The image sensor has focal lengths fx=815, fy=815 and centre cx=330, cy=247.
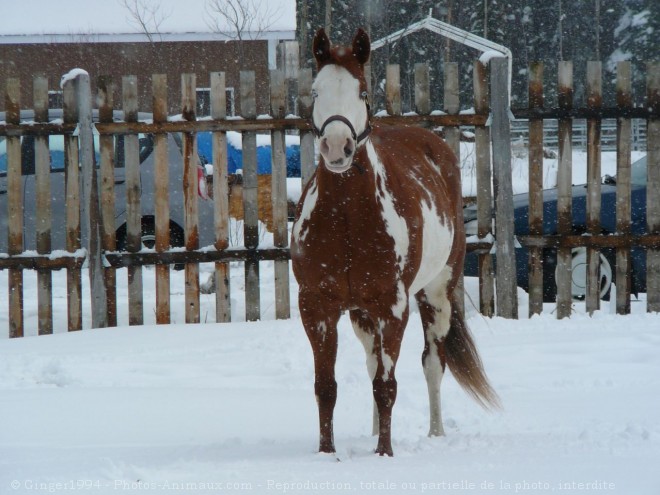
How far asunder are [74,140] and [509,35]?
34.3 metres

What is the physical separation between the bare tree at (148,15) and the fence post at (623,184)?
14.8 m

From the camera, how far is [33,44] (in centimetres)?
2145

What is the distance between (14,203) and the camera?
7082 millimetres

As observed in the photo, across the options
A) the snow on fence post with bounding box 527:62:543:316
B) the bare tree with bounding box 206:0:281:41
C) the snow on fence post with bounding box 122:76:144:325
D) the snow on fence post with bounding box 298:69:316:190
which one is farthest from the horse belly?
the bare tree with bounding box 206:0:281:41

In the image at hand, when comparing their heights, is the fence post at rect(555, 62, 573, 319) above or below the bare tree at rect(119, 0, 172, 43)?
below

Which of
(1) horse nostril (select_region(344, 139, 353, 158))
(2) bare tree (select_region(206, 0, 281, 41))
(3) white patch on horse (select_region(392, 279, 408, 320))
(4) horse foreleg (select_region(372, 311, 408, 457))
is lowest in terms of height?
(4) horse foreleg (select_region(372, 311, 408, 457))

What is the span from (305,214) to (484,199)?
3831 mm

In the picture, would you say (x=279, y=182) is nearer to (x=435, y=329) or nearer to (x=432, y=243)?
(x=435, y=329)

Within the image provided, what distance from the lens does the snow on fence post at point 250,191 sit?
6992 mm

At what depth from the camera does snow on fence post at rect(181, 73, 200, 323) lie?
7.01 meters

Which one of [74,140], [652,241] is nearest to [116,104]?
[74,140]

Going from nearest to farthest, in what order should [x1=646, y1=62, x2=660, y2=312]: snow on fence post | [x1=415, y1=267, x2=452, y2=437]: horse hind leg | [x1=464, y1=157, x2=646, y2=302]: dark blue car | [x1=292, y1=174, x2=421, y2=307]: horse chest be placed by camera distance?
1. [x1=292, y1=174, x2=421, y2=307]: horse chest
2. [x1=415, y1=267, x2=452, y2=437]: horse hind leg
3. [x1=646, y1=62, x2=660, y2=312]: snow on fence post
4. [x1=464, y1=157, x2=646, y2=302]: dark blue car

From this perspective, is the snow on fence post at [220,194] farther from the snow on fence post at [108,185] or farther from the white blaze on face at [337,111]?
the white blaze on face at [337,111]

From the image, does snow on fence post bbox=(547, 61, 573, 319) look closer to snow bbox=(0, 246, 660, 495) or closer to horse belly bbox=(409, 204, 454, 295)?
snow bbox=(0, 246, 660, 495)
